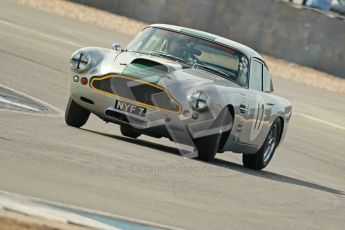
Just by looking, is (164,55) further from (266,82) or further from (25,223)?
(25,223)

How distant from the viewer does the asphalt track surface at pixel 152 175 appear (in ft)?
23.1

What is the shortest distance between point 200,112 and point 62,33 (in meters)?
13.4

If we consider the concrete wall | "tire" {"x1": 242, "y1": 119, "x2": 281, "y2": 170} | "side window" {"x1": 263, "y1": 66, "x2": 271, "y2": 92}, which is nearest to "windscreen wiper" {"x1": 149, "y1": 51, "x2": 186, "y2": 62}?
"side window" {"x1": 263, "y1": 66, "x2": 271, "y2": 92}

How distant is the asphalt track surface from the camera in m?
7.04

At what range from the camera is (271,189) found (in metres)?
9.97

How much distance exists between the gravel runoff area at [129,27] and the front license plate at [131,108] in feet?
47.6

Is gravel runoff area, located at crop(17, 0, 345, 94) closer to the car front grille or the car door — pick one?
the car door

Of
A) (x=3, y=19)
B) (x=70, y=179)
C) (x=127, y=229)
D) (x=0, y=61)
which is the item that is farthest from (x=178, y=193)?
(x=3, y=19)

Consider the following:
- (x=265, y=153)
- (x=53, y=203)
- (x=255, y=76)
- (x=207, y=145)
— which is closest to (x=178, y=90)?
(x=207, y=145)

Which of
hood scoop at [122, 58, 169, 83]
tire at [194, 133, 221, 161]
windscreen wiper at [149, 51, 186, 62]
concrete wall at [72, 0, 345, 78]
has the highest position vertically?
hood scoop at [122, 58, 169, 83]

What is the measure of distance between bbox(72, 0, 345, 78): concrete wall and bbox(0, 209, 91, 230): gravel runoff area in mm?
19948

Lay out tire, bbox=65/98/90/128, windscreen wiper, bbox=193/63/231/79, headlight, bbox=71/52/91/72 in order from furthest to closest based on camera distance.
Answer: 1. windscreen wiper, bbox=193/63/231/79
2. tire, bbox=65/98/90/128
3. headlight, bbox=71/52/91/72

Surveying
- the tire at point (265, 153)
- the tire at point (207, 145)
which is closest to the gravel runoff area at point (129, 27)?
the tire at point (265, 153)

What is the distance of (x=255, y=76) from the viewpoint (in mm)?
11602
